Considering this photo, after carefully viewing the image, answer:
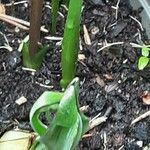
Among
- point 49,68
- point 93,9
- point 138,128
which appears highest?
point 93,9

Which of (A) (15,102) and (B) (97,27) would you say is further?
(B) (97,27)

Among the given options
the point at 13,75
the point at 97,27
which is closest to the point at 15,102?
the point at 13,75

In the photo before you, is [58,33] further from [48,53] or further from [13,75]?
[13,75]

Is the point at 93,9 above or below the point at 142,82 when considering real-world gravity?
above

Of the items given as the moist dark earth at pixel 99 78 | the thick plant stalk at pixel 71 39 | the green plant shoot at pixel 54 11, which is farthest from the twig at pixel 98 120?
the green plant shoot at pixel 54 11

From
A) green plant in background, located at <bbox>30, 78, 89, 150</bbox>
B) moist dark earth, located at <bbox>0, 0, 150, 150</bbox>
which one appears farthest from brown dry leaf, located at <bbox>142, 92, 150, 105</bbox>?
green plant in background, located at <bbox>30, 78, 89, 150</bbox>

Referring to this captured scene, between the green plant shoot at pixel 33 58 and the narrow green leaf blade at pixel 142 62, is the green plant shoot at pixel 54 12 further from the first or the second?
the narrow green leaf blade at pixel 142 62

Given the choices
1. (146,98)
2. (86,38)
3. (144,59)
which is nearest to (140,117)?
(146,98)
